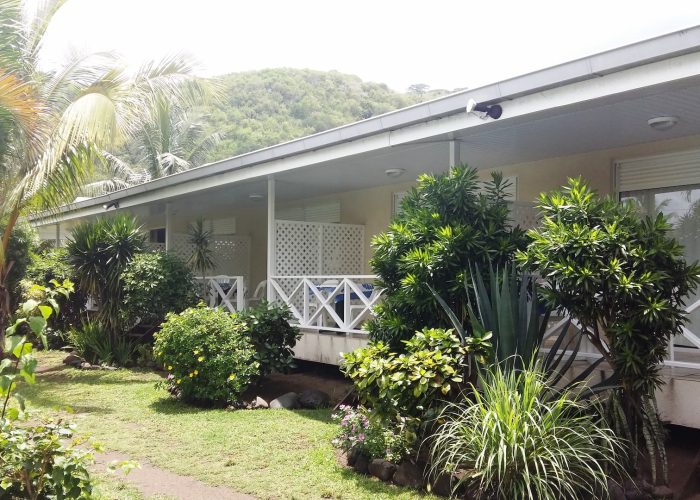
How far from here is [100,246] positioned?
11984 mm

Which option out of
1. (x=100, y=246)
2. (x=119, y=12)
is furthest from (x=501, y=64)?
(x=100, y=246)

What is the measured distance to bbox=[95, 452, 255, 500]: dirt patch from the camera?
196 inches

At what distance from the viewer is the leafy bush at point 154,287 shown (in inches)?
443

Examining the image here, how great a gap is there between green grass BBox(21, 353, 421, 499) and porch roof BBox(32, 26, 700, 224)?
3.25m

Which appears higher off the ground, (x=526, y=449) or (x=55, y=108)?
(x=55, y=108)

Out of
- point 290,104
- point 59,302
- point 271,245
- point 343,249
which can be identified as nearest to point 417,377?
point 271,245

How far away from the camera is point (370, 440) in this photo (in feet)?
17.9

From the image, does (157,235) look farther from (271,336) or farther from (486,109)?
(486,109)

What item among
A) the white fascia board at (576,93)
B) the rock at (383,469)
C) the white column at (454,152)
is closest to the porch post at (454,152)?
the white column at (454,152)

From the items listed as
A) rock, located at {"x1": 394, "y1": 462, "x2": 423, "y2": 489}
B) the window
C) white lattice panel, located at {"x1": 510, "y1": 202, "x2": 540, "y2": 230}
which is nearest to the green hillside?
the window

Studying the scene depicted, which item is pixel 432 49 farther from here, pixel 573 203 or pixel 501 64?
pixel 573 203

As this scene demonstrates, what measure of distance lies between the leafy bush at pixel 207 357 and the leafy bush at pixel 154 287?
291 cm

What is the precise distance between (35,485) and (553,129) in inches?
232

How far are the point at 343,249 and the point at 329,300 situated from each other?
10.3 ft
